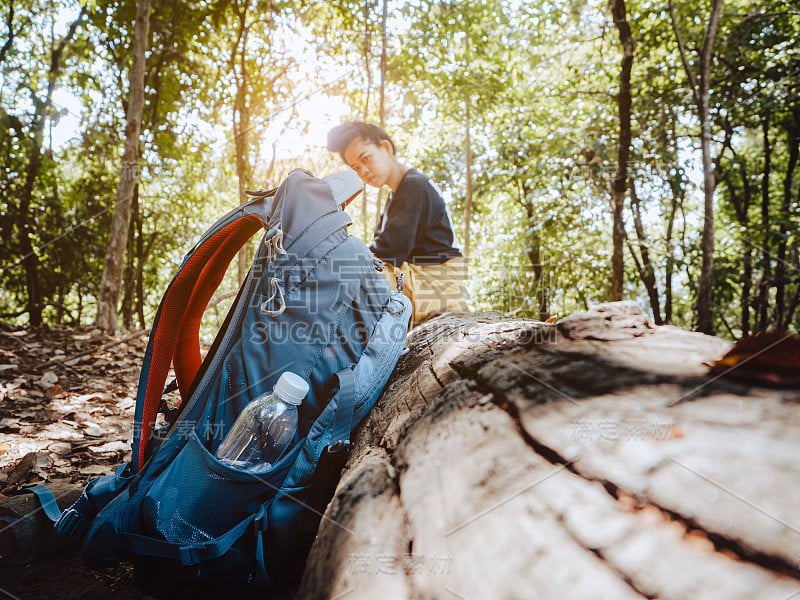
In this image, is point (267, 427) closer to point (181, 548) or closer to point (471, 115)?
point (181, 548)

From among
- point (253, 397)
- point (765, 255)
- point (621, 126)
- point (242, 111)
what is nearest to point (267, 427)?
point (253, 397)

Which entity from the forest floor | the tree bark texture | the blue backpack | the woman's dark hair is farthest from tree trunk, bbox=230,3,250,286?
the tree bark texture

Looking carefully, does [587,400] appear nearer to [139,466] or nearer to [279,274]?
[279,274]

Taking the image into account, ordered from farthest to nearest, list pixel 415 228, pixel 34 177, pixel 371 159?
pixel 34 177, pixel 371 159, pixel 415 228

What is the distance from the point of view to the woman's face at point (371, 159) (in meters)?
3.50

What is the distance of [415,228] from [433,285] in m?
0.45

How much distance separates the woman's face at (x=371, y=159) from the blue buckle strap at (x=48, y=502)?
275 cm

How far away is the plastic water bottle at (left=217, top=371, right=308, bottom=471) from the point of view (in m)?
1.31

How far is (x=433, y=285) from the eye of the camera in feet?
10.9

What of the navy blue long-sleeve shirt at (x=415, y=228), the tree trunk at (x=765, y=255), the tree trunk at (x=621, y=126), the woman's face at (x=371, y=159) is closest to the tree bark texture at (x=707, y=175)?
the tree trunk at (x=621, y=126)

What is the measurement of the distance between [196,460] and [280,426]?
0.24 metres

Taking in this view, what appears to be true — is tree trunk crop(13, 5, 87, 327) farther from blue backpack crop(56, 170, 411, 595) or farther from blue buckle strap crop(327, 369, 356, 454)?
blue buckle strap crop(327, 369, 356, 454)

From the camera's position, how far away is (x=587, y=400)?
3.11 ft

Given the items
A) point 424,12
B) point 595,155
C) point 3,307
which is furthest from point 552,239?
point 3,307
